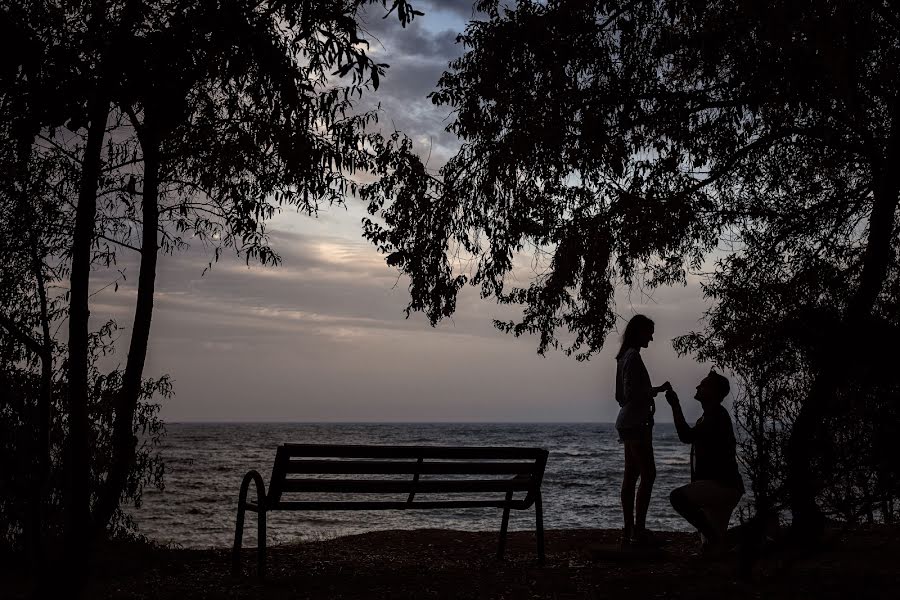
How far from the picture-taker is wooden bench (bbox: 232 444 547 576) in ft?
21.4

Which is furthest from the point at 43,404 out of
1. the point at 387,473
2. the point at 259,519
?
the point at 387,473

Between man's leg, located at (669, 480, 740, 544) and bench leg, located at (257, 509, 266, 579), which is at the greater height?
man's leg, located at (669, 480, 740, 544)

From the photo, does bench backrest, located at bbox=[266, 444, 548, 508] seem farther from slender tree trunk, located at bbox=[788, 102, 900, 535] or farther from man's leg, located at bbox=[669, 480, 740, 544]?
slender tree trunk, located at bbox=[788, 102, 900, 535]

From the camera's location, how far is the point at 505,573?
266 inches

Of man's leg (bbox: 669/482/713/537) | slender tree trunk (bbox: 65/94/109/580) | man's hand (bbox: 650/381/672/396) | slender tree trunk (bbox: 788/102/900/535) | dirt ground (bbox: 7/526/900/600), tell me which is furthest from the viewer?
man's hand (bbox: 650/381/672/396)

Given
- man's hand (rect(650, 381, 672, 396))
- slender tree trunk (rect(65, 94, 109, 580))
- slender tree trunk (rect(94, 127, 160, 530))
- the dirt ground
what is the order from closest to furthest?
1. the dirt ground
2. slender tree trunk (rect(65, 94, 109, 580))
3. man's hand (rect(650, 381, 672, 396))
4. slender tree trunk (rect(94, 127, 160, 530))

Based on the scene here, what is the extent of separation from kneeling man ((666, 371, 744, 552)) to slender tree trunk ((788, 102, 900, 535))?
0.53 metres

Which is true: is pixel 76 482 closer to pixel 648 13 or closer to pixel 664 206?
pixel 664 206

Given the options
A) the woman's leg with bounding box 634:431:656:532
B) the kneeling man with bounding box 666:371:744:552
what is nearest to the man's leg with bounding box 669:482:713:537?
the kneeling man with bounding box 666:371:744:552

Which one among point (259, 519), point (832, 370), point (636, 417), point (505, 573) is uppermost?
point (832, 370)

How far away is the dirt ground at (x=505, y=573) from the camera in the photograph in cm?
561

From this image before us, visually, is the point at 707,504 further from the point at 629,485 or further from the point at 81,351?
the point at 81,351

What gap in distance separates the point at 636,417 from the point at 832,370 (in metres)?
1.53

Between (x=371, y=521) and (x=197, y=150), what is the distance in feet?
44.3
